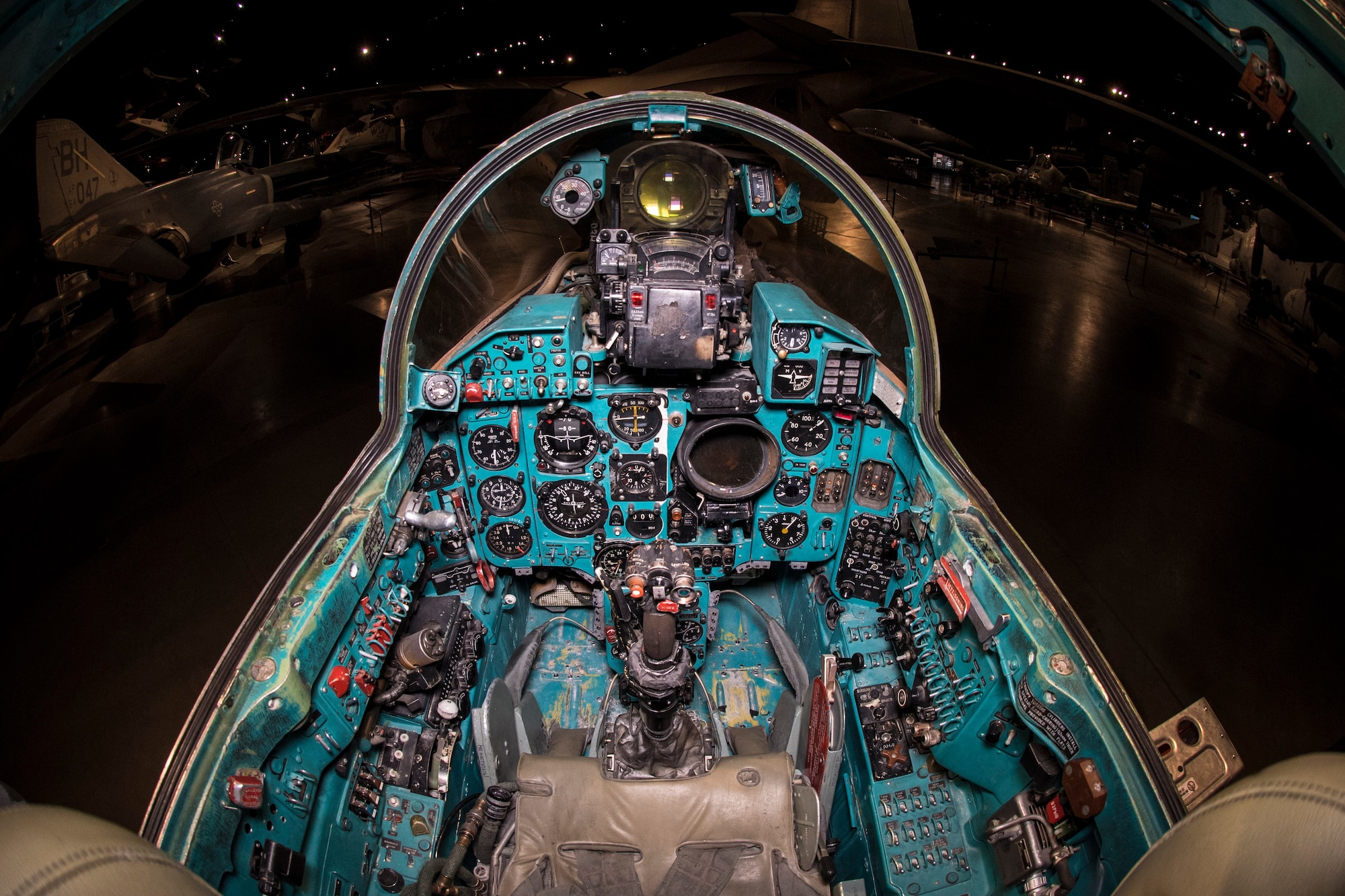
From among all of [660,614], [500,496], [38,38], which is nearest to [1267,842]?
[660,614]

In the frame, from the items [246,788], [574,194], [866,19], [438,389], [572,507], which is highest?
[866,19]

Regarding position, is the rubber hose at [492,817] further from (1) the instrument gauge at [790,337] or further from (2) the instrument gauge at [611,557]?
(1) the instrument gauge at [790,337]

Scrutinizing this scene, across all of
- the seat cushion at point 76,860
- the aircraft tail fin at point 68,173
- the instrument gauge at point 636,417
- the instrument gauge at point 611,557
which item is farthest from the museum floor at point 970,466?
the seat cushion at point 76,860

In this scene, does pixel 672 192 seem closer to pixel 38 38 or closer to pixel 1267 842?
pixel 38 38

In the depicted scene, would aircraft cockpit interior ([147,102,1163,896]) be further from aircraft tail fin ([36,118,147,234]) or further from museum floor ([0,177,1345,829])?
aircraft tail fin ([36,118,147,234])

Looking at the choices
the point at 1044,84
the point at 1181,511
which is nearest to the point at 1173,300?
the point at 1181,511
